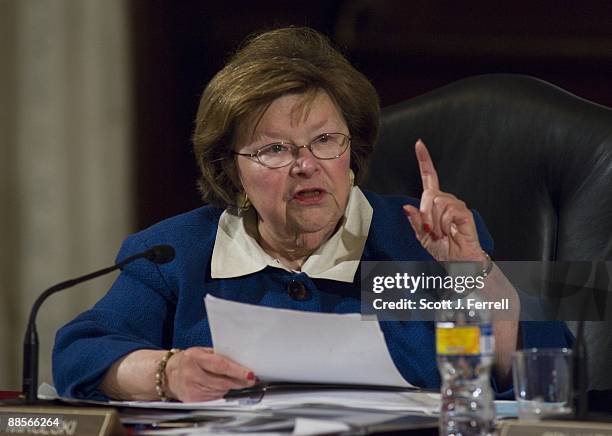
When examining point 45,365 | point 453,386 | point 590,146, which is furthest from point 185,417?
point 45,365

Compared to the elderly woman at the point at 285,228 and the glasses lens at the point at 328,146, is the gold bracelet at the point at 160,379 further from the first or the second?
the glasses lens at the point at 328,146

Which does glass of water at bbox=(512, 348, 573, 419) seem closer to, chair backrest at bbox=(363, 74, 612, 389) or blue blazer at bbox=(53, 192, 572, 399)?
blue blazer at bbox=(53, 192, 572, 399)

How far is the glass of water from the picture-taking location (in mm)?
1160

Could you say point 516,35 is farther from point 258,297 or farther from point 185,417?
point 185,417

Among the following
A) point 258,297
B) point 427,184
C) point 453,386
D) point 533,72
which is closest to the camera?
point 453,386

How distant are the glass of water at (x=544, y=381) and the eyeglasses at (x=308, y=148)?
601 millimetres

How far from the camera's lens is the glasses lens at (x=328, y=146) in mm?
1660

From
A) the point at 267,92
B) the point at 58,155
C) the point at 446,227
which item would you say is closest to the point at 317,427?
the point at 446,227

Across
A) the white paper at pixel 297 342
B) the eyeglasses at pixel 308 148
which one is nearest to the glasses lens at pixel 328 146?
the eyeglasses at pixel 308 148

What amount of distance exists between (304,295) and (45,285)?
1.43 metres

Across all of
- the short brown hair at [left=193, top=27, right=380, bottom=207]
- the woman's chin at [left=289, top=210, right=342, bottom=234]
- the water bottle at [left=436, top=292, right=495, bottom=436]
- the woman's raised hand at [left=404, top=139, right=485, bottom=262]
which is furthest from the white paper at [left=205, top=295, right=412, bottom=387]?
the short brown hair at [left=193, top=27, right=380, bottom=207]

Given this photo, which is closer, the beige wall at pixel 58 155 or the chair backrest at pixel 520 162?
the chair backrest at pixel 520 162

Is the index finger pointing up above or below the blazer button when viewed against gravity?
above

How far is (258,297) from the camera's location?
1712mm
